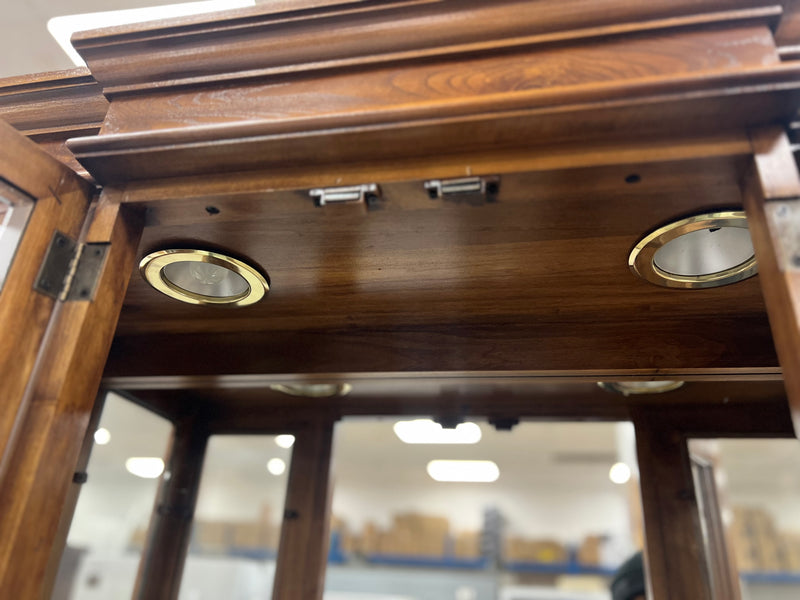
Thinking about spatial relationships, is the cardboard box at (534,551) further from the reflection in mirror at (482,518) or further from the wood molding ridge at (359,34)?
the wood molding ridge at (359,34)

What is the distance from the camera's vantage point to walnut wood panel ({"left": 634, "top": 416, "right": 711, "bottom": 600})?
139 cm

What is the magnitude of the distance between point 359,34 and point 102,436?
1245 millimetres

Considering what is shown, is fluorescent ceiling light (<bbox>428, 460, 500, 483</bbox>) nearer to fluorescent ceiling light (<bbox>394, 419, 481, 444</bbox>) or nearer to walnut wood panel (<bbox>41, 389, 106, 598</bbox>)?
fluorescent ceiling light (<bbox>394, 419, 481, 444</bbox>)

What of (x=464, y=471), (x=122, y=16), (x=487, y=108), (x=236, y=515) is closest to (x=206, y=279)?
(x=487, y=108)

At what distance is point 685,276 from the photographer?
1.05 m

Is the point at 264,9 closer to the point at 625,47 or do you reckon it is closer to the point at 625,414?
the point at 625,47

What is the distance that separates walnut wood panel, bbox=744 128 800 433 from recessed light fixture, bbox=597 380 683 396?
0.90 metres

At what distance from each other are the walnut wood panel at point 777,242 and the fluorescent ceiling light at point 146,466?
5.39 feet

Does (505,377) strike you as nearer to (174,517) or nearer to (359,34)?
(359,34)

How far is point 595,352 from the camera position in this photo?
1194 mm

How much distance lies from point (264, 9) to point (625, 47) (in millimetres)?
458

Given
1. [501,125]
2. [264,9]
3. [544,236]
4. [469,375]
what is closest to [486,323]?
[469,375]

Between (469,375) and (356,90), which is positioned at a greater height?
(356,90)

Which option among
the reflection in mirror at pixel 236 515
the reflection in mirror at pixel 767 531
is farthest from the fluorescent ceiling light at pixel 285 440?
the reflection in mirror at pixel 767 531
